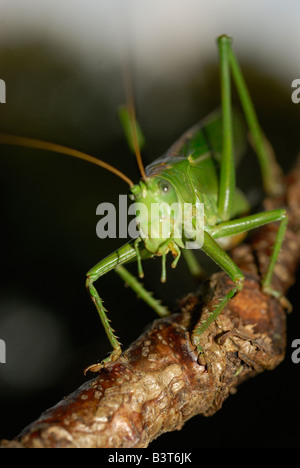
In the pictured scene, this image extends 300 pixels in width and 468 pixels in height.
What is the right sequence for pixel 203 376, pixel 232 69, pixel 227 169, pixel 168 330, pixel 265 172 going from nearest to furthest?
pixel 203 376 → pixel 168 330 → pixel 227 169 → pixel 232 69 → pixel 265 172

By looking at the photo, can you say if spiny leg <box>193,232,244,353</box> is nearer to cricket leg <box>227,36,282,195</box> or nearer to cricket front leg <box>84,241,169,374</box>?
cricket front leg <box>84,241,169,374</box>

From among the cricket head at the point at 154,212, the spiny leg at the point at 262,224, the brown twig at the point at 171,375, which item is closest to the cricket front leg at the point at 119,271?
the cricket head at the point at 154,212

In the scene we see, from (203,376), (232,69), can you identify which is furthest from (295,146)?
(203,376)

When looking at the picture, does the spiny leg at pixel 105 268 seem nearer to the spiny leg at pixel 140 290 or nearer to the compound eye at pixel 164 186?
the spiny leg at pixel 140 290

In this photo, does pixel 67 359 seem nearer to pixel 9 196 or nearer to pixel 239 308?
pixel 9 196

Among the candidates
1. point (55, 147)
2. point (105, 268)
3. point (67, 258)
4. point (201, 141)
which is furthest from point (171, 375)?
point (67, 258)

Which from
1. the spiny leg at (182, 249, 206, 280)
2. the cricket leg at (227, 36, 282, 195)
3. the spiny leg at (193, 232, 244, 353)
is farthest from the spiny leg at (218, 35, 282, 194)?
the spiny leg at (193, 232, 244, 353)
